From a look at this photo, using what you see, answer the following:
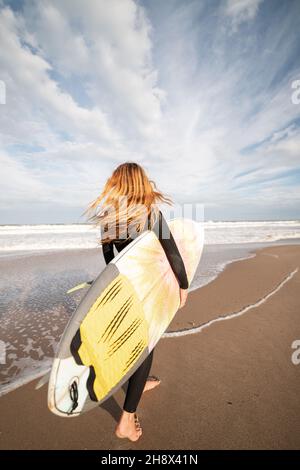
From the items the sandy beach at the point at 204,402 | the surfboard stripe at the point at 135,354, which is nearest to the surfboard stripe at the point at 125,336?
the surfboard stripe at the point at 135,354

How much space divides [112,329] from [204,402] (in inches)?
42.8

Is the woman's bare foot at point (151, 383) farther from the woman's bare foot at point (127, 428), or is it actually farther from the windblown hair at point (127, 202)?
the windblown hair at point (127, 202)

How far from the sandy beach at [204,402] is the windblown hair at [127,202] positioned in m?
1.47

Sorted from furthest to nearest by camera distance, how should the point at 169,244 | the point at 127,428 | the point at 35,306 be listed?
the point at 35,306 < the point at 169,244 < the point at 127,428

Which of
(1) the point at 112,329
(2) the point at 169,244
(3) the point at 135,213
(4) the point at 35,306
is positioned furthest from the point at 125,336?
(4) the point at 35,306

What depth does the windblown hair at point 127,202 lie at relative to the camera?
66.5 inches

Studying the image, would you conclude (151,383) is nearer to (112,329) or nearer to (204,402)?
(204,402)

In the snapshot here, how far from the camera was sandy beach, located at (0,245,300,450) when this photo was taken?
1.58 metres

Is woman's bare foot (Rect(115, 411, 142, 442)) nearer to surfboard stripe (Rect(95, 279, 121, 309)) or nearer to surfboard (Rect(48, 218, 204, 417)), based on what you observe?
surfboard (Rect(48, 218, 204, 417))

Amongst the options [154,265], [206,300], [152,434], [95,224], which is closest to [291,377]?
[152,434]

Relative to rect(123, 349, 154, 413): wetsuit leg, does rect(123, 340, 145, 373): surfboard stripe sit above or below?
above

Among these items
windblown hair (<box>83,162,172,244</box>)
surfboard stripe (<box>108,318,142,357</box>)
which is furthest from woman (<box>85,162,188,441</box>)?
surfboard stripe (<box>108,318,142,357</box>)

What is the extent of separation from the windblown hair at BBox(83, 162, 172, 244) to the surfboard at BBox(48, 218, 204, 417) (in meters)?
0.13

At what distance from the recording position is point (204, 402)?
1894 mm
